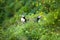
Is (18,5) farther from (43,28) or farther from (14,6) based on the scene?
(43,28)

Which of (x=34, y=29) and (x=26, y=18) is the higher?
(x=26, y=18)

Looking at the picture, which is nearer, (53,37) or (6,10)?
(53,37)

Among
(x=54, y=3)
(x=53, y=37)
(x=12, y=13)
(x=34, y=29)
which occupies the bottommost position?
(x=53, y=37)

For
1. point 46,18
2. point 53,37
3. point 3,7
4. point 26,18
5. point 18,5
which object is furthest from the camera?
point 3,7

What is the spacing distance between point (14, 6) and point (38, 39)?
15.8 ft

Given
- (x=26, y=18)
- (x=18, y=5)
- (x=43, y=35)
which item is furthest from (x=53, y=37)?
(x=18, y=5)

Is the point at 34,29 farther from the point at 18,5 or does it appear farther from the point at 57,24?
the point at 18,5

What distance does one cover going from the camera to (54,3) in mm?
7297

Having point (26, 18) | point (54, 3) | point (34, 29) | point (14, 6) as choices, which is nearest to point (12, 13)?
point (14, 6)

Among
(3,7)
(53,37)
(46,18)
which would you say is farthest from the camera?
(3,7)

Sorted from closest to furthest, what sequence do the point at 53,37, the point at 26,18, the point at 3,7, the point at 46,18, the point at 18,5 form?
1. the point at 53,37
2. the point at 46,18
3. the point at 26,18
4. the point at 18,5
5. the point at 3,7

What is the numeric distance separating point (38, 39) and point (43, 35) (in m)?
0.23

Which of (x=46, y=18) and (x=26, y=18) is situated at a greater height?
(x=26, y=18)

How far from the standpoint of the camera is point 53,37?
7203mm
